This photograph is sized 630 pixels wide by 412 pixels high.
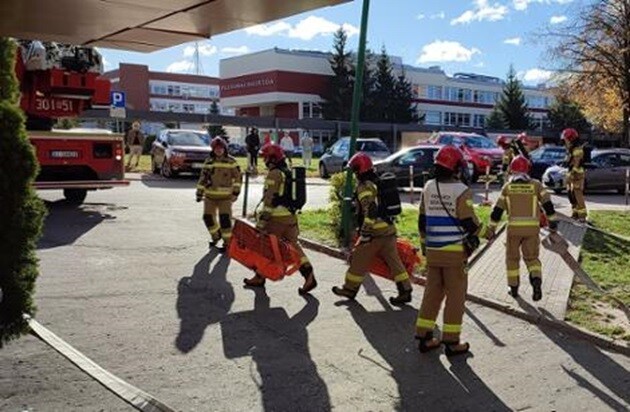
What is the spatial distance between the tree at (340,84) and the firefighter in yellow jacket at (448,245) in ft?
215

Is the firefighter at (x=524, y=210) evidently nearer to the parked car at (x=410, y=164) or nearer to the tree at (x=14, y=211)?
the tree at (x=14, y=211)

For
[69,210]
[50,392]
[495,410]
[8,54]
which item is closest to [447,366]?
[495,410]

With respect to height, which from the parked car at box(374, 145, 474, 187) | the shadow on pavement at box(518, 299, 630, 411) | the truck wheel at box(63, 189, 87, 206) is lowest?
the shadow on pavement at box(518, 299, 630, 411)

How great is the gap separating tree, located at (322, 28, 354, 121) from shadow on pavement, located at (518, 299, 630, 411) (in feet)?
213

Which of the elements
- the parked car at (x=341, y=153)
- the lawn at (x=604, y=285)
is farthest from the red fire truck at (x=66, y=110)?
the parked car at (x=341, y=153)

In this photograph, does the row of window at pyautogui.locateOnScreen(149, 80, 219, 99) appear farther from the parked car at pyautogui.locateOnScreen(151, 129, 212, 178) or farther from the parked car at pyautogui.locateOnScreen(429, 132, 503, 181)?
the parked car at pyautogui.locateOnScreen(429, 132, 503, 181)

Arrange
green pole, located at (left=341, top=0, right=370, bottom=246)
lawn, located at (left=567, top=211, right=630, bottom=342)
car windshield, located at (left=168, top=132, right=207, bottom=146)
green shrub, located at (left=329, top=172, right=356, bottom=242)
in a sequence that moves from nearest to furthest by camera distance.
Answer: lawn, located at (left=567, top=211, right=630, bottom=342)
green pole, located at (left=341, top=0, right=370, bottom=246)
green shrub, located at (left=329, top=172, right=356, bottom=242)
car windshield, located at (left=168, top=132, right=207, bottom=146)

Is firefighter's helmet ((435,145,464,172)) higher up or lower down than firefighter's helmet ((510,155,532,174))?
higher up

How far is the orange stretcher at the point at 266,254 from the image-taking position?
8250 mm

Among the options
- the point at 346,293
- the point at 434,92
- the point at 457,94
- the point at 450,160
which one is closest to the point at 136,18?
the point at 450,160

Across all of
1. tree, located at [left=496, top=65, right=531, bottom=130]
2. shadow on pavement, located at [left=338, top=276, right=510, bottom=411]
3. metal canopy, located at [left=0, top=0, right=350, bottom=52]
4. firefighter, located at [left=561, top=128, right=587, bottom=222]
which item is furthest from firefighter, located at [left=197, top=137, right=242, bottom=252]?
tree, located at [left=496, top=65, right=531, bottom=130]

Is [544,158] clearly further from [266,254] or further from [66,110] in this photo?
Answer: [266,254]

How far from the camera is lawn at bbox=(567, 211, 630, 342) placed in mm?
7172

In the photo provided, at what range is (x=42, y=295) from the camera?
7.73 meters
